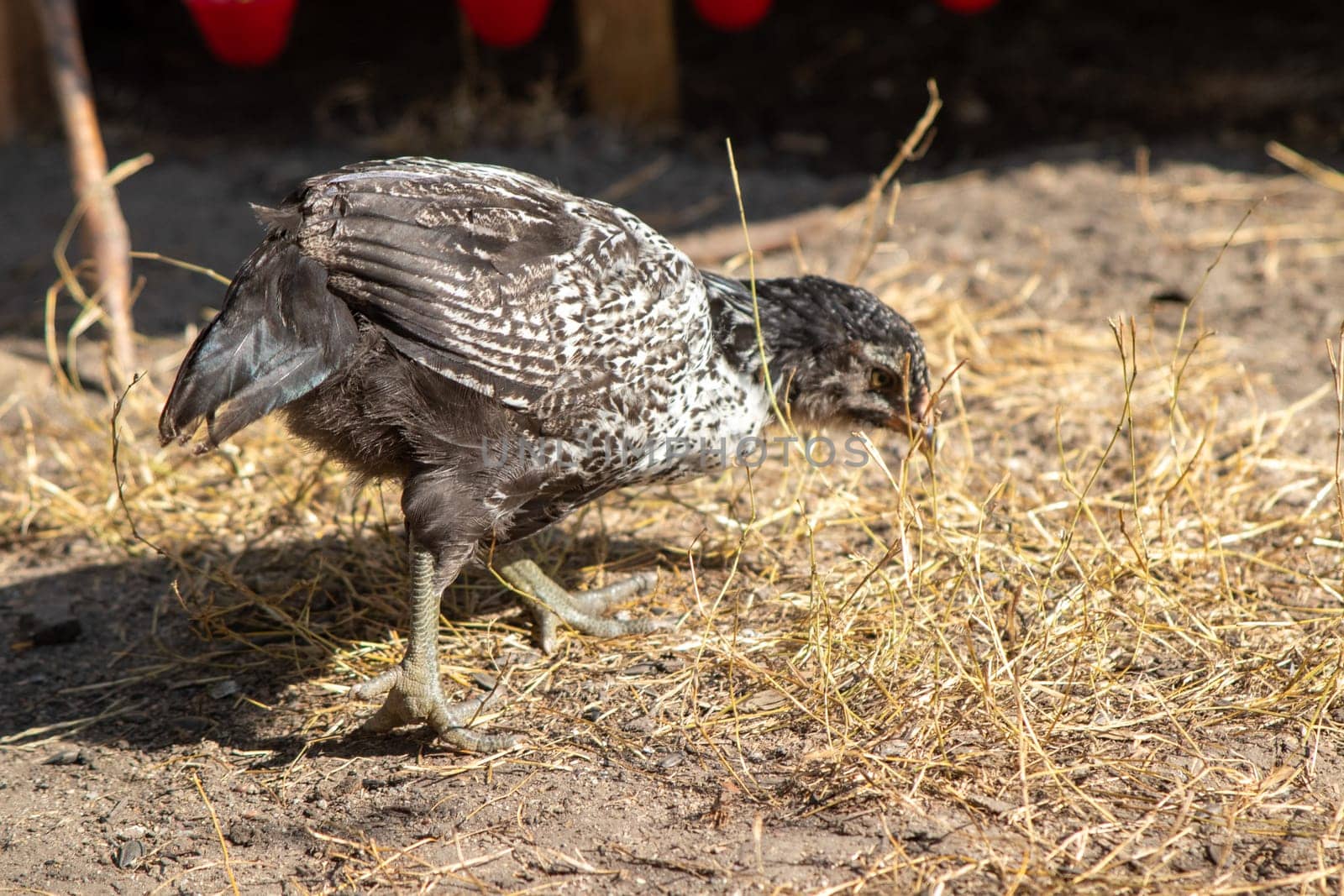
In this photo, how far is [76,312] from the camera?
5.60 meters

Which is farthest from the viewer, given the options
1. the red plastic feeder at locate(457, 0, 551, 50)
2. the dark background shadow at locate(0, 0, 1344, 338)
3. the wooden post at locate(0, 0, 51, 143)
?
the wooden post at locate(0, 0, 51, 143)

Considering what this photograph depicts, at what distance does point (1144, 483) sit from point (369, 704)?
2446 millimetres

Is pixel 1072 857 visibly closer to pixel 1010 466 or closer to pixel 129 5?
pixel 1010 466

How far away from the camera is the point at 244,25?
16.0ft

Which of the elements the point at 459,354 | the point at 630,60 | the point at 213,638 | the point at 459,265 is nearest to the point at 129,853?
the point at 213,638

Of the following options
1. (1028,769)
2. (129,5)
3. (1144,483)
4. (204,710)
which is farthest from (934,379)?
(129,5)

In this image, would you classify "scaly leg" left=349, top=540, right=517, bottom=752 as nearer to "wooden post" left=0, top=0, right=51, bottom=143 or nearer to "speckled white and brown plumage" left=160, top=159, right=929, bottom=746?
"speckled white and brown plumage" left=160, top=159, right=929, bottom=746

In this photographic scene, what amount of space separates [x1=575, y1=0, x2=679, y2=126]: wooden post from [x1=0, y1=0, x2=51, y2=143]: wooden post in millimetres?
3155

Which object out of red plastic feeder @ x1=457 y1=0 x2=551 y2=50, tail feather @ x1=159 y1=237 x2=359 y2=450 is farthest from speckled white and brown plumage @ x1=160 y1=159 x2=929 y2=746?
red plastic feeder @ x1=457 y1=0 x2=551 y2=50

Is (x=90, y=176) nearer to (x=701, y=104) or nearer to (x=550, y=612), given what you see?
(x=550, y=612)

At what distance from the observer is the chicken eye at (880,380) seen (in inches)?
136

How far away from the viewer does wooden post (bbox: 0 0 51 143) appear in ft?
23.0

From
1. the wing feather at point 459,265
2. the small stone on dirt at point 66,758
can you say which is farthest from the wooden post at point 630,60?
the small stone on dirt at point 66,758

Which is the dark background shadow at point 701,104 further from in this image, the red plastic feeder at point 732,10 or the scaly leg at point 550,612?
the scaly leg at point 550,612
